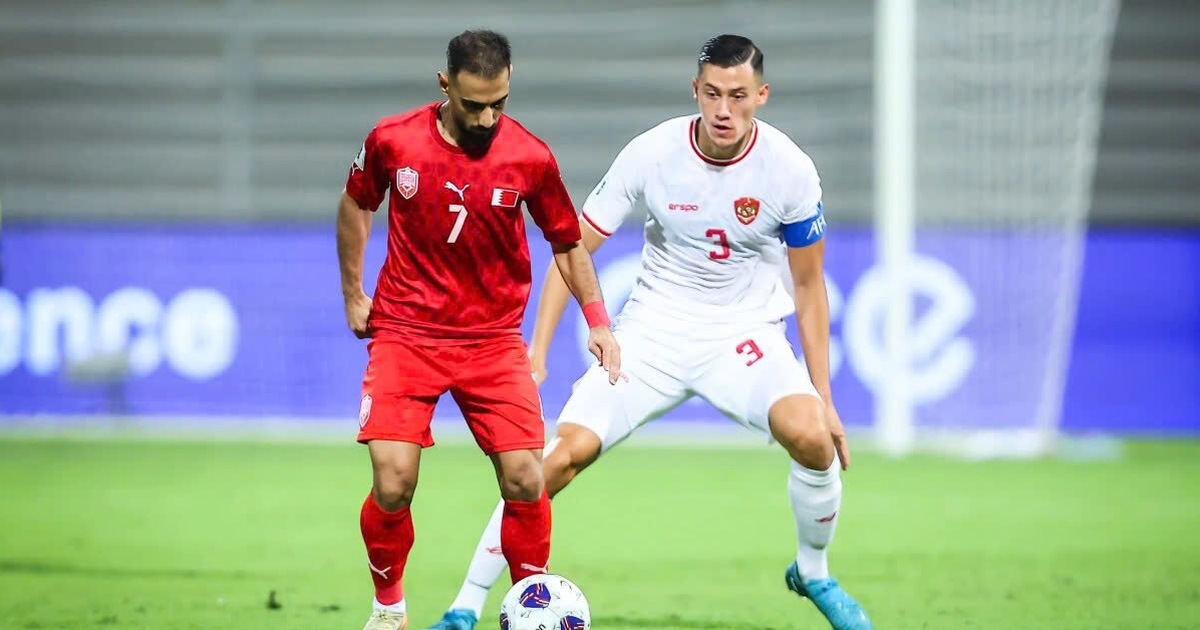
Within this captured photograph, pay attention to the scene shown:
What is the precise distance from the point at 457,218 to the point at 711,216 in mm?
1148

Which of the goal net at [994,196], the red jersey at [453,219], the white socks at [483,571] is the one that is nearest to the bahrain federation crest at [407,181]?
the red jersey at [453,219]

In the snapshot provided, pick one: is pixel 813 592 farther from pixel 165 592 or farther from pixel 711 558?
pixel 165 592

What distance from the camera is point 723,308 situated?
633cm

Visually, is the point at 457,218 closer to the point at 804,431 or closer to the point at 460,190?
the point at 460,190

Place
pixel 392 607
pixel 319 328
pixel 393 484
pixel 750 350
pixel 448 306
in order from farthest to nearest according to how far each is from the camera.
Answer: pixel 319 328 → pixel 750 350 → pixel 392 607 → pixel 448 306 → pixel 393 484

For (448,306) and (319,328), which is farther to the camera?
(319,328)

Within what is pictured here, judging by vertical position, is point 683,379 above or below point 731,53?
below

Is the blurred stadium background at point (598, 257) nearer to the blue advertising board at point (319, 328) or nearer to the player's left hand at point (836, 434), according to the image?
the blue advertising board at point (319, 328)

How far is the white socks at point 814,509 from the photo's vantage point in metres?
5.94

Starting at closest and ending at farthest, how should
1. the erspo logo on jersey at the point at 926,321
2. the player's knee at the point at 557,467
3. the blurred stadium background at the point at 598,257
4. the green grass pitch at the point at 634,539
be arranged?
the player's knee at the point at 557,467, the green grass pitch at the point at 634,539, the blurred stadium background at the point at 598,257, the erspo logo on jersey at the point at 926,321

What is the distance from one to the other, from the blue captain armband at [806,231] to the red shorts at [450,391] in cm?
116

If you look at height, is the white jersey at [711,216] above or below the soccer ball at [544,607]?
above

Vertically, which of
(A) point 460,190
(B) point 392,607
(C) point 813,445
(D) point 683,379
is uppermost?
(A) point 460,190

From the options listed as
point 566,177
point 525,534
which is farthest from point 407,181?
point 566,177
